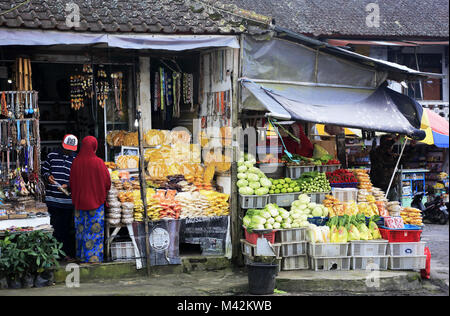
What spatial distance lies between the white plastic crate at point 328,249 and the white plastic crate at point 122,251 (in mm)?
2768

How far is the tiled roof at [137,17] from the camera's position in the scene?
876cm

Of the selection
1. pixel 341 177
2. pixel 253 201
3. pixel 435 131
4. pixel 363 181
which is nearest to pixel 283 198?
pixel 253 201

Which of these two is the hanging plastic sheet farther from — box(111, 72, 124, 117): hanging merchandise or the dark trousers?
the dark trousers

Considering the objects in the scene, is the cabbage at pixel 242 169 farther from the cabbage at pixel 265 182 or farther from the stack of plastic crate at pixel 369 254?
the stack of plastic crate at pixel 369 254

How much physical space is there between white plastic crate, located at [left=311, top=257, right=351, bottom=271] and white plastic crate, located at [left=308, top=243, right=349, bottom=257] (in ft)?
0.20

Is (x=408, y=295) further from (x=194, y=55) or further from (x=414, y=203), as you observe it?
(x=414, y=203)

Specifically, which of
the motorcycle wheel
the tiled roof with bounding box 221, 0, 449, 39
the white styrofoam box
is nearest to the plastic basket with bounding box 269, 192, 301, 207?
the white styrofoam box

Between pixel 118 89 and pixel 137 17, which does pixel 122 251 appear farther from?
pixel 137 17

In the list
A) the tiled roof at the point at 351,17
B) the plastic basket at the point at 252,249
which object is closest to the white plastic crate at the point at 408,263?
the plastic basket at the point at 252,249

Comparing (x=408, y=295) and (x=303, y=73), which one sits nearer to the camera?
(x=408, y=295)

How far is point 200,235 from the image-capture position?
975 centimetres

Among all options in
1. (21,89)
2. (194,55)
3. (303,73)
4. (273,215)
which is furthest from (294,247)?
(21,89)

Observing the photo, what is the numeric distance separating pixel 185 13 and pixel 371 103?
142 inches

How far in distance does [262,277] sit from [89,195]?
282 centimetres
